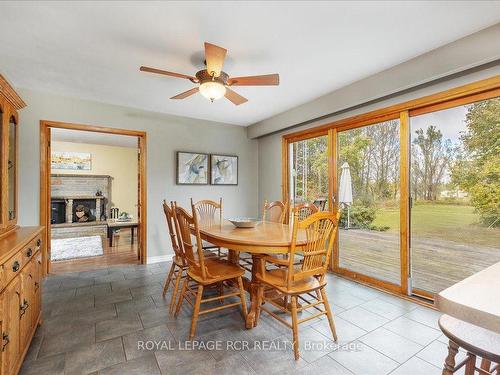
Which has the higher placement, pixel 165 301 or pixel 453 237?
pixel 453 237

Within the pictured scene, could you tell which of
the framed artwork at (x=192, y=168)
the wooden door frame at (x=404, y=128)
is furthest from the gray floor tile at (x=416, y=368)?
the framed artwork at (x=192, y=168)

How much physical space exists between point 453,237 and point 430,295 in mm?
655

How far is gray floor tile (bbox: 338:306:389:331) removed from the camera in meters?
2.24

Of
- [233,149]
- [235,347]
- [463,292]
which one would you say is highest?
[233,149]

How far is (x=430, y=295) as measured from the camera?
106 inches

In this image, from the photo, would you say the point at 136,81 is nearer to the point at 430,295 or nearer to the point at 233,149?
the point at 233,149

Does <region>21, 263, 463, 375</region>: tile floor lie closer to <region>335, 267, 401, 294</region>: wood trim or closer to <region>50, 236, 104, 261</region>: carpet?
<region>335, 267, 401, 294</region>: wood trim

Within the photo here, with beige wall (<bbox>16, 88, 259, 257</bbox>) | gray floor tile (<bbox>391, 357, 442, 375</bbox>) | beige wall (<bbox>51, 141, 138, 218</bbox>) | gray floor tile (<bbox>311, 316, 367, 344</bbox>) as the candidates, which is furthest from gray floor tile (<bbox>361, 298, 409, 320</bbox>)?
beige wall (<bbox>51, 141, 138, 218</bbox>)

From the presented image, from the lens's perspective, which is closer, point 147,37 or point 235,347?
point 235,347

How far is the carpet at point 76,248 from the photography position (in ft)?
14.8

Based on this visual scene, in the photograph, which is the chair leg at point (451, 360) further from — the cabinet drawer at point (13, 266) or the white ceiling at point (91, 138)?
the white ceiling at point (91, 138)

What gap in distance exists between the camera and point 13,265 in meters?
1.49

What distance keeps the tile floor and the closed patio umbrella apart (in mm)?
1208

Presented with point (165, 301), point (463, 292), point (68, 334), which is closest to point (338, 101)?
point (463, 292)
